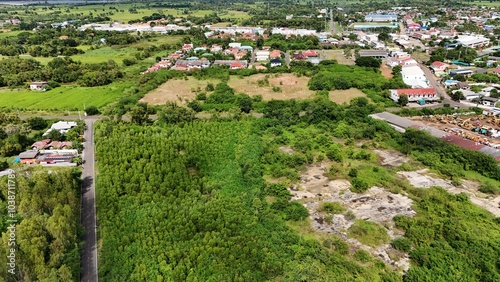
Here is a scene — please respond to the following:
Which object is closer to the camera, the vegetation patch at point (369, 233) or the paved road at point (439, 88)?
the vegetation patch at point (369, 233)

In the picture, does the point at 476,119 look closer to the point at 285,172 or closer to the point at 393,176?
the point at 393,176

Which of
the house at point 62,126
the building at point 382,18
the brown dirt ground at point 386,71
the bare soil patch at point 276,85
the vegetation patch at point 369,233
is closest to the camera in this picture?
the vegetation patch at point 369,233

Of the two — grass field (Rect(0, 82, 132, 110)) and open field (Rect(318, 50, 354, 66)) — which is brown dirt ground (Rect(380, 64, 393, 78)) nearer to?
open field (Rect(318, 50, 354, 66))

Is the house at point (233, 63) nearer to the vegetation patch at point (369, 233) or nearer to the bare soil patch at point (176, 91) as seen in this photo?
the bare soil patch at point (176, 91)

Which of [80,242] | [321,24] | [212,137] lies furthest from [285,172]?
[321,24]

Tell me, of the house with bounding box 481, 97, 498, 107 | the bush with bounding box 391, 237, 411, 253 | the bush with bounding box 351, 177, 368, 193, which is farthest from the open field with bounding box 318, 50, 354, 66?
the bush with bounding box 391, 237, 411, 253

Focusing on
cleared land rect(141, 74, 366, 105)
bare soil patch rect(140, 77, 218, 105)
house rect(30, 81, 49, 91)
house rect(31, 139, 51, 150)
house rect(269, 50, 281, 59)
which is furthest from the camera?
house rect(269, 50, 281, 59)

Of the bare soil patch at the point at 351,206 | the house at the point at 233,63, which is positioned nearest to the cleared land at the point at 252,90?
the house at the point at 233,63
